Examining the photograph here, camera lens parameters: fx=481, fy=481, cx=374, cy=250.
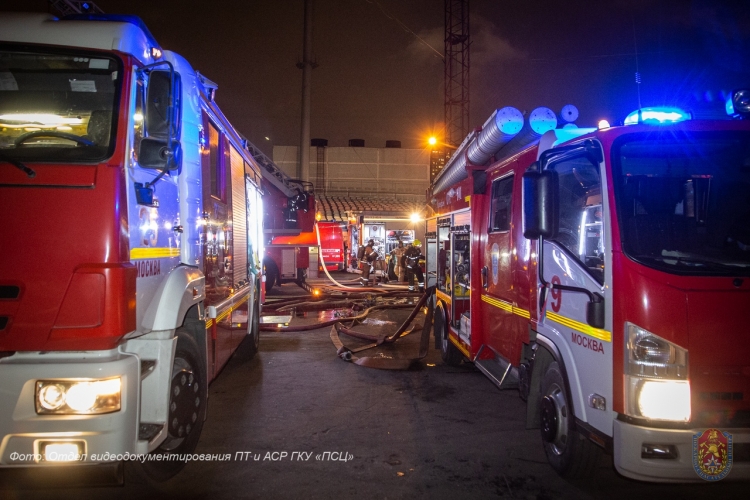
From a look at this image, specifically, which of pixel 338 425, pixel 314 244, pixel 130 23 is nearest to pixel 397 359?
pixel 338 425

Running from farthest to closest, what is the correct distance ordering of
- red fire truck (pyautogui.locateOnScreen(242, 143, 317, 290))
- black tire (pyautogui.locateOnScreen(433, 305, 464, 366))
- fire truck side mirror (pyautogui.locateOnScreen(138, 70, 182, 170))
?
red fire truck (pyautogui.locateOnScreen(242, 143, 317, 290)) → black tire (pyautogui.locateOnScreen(433, 305, 464, 366)) → fire truck side mirror (pyautogui.locateOnScreen(138, 70, 182, 170))

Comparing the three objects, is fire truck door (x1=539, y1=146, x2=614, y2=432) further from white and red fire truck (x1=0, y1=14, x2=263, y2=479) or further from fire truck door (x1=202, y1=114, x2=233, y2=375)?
fire truck door (x1=202, y1=114, x2=233, y2=375)

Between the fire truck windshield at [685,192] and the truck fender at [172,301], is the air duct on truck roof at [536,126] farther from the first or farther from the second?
the truck fender at [172,301]

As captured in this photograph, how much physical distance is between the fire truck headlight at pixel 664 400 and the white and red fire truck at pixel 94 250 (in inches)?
117

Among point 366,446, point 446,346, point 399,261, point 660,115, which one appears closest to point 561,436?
point 366,446

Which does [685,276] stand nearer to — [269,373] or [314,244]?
[269,373]

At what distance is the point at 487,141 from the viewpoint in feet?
17.4

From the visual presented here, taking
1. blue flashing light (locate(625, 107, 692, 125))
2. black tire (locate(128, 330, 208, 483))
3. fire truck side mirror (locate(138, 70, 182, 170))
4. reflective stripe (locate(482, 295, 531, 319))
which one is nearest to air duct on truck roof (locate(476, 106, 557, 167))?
blue flashing light (locate(625, 107, 692, 125))

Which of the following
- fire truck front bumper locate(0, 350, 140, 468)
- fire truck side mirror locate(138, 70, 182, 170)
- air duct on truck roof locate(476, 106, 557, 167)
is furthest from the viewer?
air duct on truck roof locate(476, 106, 557, 167)

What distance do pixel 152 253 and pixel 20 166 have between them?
90 cm

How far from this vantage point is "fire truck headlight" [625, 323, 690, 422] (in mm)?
2785

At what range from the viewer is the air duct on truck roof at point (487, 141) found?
4766 mm

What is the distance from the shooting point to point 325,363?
24.3ft

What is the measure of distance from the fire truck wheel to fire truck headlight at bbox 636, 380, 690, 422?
694mm
